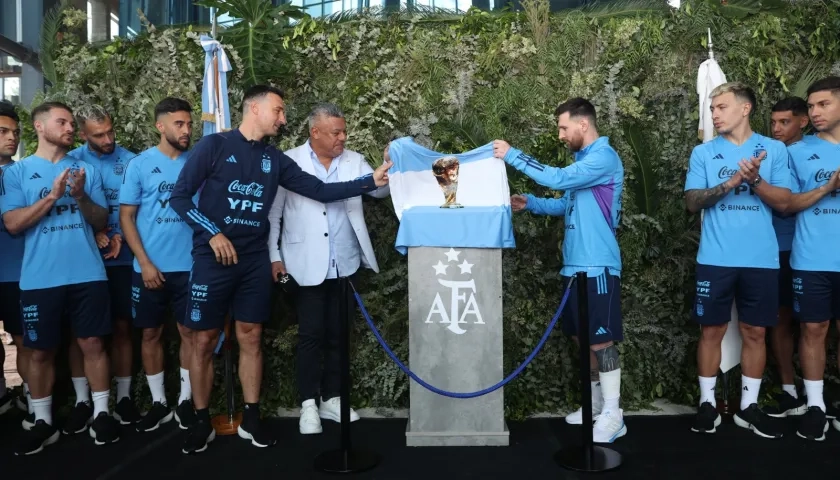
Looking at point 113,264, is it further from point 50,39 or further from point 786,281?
point 786,281

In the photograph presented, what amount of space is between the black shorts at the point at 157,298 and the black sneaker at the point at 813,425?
393cm

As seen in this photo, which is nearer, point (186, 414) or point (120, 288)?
point (186, 414)

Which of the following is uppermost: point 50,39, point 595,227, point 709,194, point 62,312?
point 50,39

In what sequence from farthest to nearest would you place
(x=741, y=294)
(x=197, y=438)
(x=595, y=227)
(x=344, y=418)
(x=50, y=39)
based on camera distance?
(x=50, y=39) → (x=741, y=294) → (x=595, y=227) → (x=197, y=438) → (x=344, y=418)

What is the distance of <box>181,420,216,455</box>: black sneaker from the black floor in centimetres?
6

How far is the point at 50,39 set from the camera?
523 centimetres

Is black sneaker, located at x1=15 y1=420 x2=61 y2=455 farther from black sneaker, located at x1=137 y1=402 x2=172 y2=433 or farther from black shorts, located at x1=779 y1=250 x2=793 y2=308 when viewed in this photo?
black shorts, located at x1=779 y1=250 x2=793 y2=308

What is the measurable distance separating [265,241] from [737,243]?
9.61ft

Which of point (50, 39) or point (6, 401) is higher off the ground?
point (50, 39)

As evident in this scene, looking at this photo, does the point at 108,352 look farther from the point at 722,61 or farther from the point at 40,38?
the point at 722,61

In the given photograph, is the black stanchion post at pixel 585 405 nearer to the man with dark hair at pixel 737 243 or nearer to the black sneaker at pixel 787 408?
the man with dark hair at pixel 737 243

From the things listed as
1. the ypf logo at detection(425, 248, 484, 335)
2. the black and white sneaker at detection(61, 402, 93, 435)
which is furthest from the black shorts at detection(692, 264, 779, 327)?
the black and white sneaker at detection(61, 402, 93, 435)

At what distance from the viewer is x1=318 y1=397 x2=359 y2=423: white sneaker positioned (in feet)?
14.6

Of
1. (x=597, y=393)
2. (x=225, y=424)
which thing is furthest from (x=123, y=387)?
(x=597, y=393)
